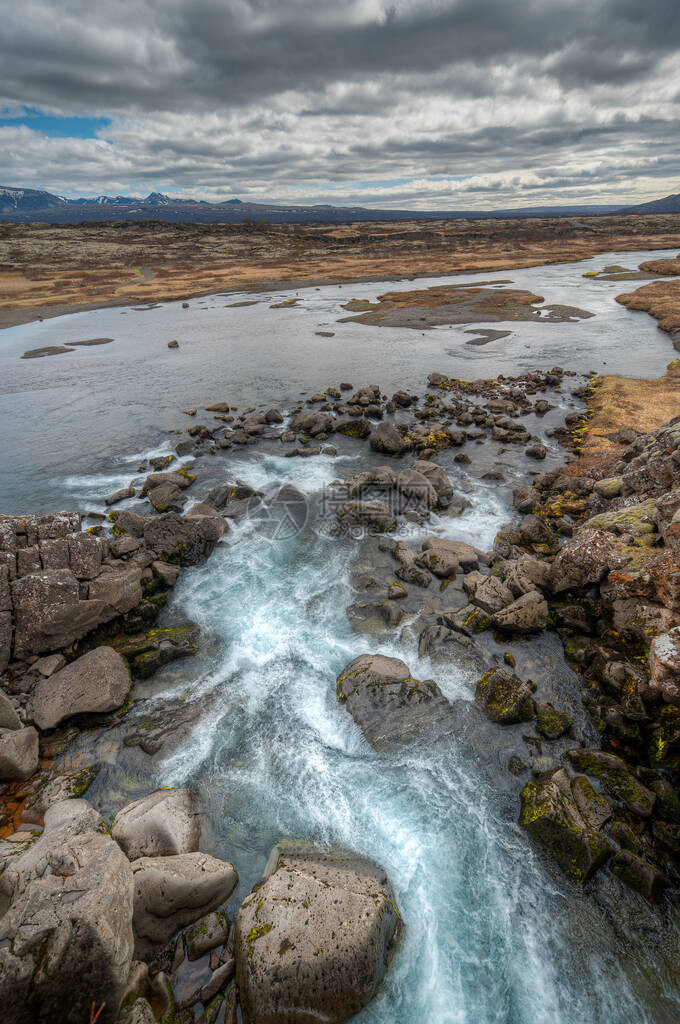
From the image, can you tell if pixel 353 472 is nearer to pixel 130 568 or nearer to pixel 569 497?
pixel 569 497

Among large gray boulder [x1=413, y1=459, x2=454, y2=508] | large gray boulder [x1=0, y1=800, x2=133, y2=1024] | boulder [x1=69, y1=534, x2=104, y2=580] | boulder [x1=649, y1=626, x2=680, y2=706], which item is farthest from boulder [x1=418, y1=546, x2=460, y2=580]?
large gray boulder [x1=0, y1=800, x2=133, y2=1024]

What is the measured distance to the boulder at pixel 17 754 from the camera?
463 inches

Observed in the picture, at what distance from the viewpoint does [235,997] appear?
8.09 m

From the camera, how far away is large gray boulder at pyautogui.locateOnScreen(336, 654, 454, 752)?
13219 millimetres

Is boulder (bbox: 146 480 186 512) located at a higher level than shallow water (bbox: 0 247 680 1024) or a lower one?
higher

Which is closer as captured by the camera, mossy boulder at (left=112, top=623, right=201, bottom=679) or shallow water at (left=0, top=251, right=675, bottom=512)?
mossy boulder at (left=112, top=623, right=201, bottom=679)

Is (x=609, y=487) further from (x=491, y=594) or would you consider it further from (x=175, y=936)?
(x=175, y=936)

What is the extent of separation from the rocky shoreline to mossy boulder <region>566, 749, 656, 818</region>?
53mm

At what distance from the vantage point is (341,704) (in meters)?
14.2

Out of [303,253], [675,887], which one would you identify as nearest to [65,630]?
[675,887]

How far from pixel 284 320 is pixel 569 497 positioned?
59.8 meters

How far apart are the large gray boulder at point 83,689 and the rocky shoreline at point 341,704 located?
0.06 meters

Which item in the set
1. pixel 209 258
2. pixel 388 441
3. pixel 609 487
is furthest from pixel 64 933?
pixel 209 258

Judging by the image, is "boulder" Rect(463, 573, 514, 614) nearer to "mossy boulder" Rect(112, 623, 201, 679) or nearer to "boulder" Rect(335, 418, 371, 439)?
"mossy boulder" Rect(112, 623, 201, 679)
